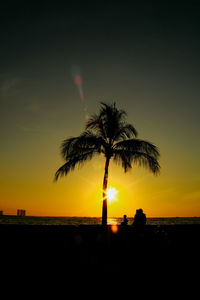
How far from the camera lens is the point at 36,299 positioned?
3395 millimetres

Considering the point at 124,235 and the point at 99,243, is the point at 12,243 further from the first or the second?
the point at 124,235

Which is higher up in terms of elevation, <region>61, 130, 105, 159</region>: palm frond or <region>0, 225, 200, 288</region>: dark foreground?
<region>61, 130, 105, 159</region>: palm frond

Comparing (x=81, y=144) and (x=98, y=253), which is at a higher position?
(x=81, y=144)

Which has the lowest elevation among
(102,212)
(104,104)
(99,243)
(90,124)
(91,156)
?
(99,243)

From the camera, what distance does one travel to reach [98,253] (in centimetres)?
775

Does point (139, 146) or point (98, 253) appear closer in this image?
point (98, 253)

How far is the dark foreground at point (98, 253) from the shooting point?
17.7 feet

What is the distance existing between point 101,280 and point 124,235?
6.50 metres

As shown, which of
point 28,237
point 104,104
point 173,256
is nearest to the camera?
point 173,256

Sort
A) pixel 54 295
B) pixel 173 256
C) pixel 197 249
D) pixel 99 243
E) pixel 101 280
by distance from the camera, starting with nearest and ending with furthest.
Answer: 1. pixel 54 295
2. pixel 101 280
3. pixel 173 256
4. pixel 197 249
5. pixel 99 243

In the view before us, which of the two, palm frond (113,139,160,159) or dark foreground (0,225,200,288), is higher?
palm frond (113,139,160,159)

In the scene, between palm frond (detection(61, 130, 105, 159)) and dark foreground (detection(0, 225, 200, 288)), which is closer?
dark foreground (detection(0, 225, 200, 288))

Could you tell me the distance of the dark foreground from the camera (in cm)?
539

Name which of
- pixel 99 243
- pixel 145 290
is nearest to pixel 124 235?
pixel 99 243
